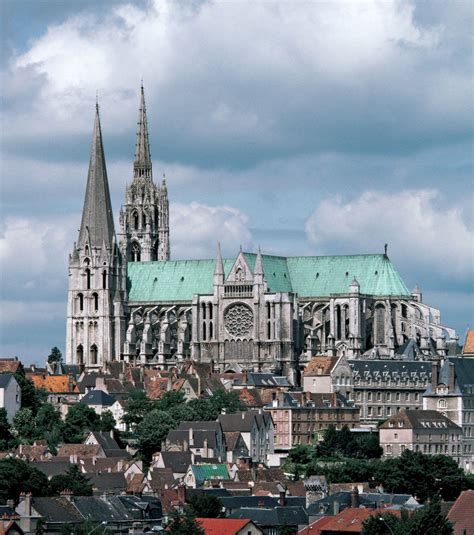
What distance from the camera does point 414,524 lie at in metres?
91.8

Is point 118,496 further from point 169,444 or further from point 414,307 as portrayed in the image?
point 414,307

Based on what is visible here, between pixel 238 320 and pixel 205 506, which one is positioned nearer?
pixel 205 506

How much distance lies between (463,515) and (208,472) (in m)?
37.2

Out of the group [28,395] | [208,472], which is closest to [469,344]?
[28,395]

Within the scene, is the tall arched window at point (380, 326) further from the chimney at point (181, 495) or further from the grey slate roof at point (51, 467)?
the chimney at point (181, 495)

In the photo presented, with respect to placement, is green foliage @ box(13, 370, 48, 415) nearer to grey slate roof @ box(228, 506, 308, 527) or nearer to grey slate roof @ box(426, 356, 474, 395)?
grey slate roof @ box(426, 356, 474, 395)

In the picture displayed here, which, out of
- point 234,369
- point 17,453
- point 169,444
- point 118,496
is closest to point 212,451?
point 169,444

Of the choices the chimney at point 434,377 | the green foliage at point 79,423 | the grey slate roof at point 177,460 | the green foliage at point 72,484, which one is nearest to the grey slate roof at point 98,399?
the green foliage at point 79,423

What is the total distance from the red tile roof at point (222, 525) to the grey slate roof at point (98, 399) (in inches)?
2603

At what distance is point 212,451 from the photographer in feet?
476

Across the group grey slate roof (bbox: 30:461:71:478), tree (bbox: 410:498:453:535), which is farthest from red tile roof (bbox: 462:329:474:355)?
tree (bbox: 410:498:453:535)

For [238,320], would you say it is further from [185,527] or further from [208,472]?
[185,527]

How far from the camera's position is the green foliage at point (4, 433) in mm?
148175

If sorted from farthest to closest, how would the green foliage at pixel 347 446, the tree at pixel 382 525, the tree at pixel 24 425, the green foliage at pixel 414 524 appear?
the tree at pixel 24 425, the green foliage at pixel 347 446, the tree at pixel 382 525, the green foliage at pixel 414 524
